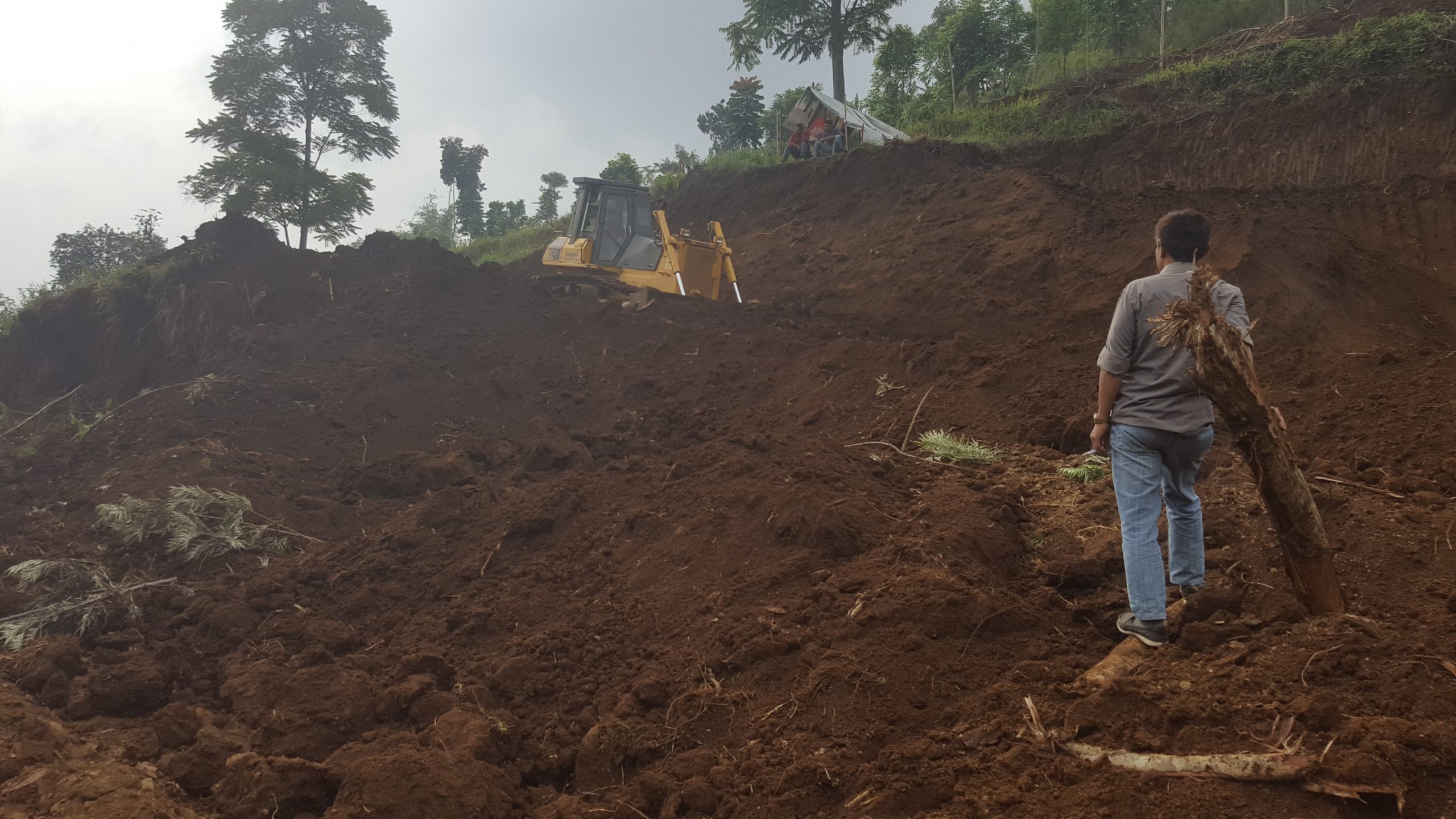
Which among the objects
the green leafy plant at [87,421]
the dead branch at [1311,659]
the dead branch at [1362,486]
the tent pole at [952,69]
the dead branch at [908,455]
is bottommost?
the dead branch at [1311,659]

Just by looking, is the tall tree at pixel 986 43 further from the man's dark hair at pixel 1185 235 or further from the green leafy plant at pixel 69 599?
the green leafy plant at pixel 69 599

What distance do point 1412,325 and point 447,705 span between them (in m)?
9.75

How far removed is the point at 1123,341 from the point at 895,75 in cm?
2377

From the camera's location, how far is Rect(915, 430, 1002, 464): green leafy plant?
607 cm

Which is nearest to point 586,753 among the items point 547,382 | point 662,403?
point 662,403

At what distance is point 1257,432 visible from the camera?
2.77 metres

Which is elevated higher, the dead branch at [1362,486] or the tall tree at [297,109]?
the tall tree at [297,109]

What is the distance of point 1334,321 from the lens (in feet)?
26.2

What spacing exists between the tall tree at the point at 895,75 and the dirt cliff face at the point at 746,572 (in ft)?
47.2

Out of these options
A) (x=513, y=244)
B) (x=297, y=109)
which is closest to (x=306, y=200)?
(x=297, y=109)

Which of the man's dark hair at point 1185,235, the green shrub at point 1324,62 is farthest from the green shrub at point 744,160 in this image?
the man's dark hair at point 1185,235

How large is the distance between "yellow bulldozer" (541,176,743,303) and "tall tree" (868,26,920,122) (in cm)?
1210

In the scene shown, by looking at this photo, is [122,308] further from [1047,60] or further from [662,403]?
[1047,60]

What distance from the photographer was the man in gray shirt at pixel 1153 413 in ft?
9.85
